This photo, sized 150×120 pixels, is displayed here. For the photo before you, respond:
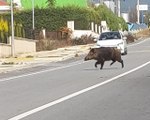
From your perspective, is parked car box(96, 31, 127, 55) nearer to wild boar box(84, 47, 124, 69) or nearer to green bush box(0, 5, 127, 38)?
wild boar box(84, 47, 124, 69)

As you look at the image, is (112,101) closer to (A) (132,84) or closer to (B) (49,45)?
(A) (132,84)

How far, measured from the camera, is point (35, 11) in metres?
61.8

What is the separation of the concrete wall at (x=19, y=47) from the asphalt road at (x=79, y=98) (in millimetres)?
19050

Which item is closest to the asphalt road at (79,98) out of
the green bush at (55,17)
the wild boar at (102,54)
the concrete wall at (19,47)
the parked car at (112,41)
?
the wild boar at (102,54)

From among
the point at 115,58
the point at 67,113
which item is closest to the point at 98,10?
the point at 115,58

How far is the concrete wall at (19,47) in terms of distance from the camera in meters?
39.3

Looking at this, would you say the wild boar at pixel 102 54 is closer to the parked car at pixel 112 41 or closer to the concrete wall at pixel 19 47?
the parked car at pixel 112 41

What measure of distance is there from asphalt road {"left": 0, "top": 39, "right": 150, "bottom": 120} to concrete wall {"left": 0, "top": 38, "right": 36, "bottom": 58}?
19050 mm

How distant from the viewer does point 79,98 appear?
14.0 m

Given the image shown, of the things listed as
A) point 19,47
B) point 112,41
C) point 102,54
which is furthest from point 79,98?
point 19,47

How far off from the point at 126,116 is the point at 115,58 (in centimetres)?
1344

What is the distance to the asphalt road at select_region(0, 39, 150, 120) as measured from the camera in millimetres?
11258

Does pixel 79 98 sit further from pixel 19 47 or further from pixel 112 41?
pixel 19 47

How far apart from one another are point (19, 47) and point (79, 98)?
1176 inches
